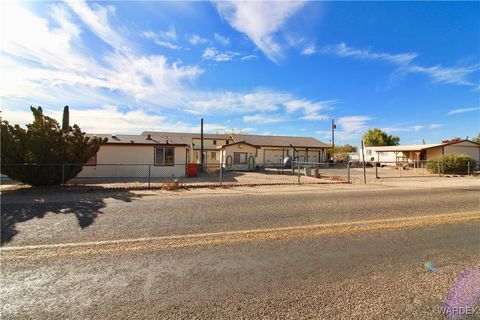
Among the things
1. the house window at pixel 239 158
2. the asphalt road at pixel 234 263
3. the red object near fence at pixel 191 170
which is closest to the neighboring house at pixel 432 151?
the house window at pixel 239 158

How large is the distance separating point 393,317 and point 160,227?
4.95 m

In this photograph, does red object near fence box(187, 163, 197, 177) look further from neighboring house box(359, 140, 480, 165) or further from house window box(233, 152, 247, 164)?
neighboring house box(359, 140, 480, 165)

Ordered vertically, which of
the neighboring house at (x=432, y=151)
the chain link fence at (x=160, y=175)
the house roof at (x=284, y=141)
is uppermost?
the house roof at (x=284, y=141)

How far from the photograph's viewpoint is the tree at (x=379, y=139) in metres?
69.8

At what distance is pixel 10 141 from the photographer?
1288cm

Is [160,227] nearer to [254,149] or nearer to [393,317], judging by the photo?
[393,317]

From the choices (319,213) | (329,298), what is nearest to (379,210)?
(319,213)

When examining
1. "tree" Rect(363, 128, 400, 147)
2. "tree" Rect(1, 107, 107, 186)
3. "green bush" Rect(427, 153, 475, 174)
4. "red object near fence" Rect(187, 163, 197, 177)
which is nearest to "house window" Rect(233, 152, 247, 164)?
"red object near fence" Rect(187, 163, 197, 177)

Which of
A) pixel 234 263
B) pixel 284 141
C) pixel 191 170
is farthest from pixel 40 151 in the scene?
pixel 284 141

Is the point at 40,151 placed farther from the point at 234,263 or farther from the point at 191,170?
the point at 234,263

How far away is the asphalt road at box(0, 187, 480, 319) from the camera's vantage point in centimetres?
313

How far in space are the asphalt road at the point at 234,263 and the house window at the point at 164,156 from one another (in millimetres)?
15041

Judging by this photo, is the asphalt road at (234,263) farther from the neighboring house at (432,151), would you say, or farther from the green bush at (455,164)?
the neighboring house at (432,151)

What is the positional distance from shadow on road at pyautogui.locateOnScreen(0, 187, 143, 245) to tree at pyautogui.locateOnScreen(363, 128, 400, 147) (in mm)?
69332
